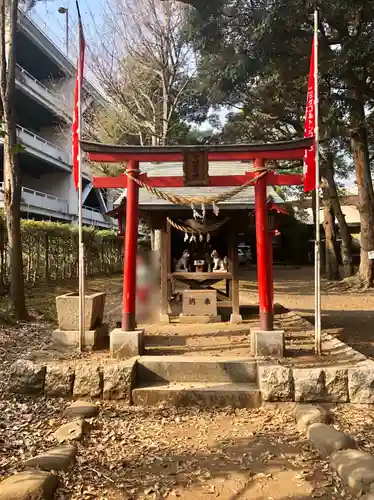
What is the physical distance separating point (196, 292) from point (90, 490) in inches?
241

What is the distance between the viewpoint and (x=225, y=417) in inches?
207

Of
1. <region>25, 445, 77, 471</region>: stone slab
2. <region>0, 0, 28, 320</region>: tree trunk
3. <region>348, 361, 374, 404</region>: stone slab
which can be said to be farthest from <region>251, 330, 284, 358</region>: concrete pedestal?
<region>0, 0, 28, 320</region>: tree trunk

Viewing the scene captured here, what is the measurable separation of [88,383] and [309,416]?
2548 millimetres

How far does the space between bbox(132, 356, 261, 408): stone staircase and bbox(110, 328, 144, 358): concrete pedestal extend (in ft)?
0.96

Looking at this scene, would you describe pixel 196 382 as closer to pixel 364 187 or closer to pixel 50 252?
pixel 50 252

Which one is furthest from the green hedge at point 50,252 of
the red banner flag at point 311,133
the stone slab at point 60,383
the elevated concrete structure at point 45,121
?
A: the red banner flag at point 311,133

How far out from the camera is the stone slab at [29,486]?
10.0 feet

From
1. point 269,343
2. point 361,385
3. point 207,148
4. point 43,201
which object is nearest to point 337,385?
point 361,385

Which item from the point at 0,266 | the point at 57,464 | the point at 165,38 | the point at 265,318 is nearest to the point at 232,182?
the point at 265,318

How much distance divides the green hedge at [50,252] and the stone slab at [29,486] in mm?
9272

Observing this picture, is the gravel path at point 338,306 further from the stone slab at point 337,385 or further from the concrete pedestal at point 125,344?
the concrete pedestal at point 125,344

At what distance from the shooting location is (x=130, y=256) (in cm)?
652

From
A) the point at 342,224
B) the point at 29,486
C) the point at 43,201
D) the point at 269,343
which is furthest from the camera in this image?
the point at 43,201

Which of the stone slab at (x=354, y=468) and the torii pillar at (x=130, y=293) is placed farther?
the torii pillar at (x=130, y=293)
